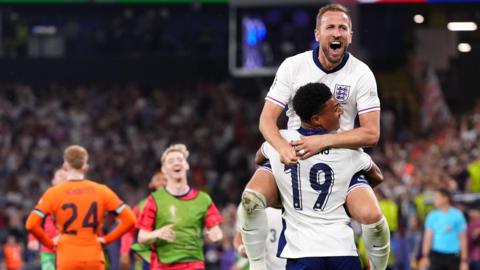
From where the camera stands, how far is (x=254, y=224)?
798 cm

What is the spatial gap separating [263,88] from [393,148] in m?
6.09

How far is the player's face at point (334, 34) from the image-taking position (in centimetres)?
789

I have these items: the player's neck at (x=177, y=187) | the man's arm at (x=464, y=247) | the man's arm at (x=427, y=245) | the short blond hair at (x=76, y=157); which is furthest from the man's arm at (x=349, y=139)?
the man's arm at (x=427, y=245)

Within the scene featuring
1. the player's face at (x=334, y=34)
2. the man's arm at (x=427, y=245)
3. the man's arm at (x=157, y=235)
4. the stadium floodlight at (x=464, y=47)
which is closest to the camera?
the player's face at (x=334, y=34)

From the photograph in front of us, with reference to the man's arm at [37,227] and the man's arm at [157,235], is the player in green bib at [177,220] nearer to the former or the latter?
the man's arm at [157,235]

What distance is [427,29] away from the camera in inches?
1225

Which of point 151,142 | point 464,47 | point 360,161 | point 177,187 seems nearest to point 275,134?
point 360,161

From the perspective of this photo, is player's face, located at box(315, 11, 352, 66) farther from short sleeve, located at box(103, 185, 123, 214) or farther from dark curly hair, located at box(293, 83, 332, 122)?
short sleeve, located at box(103, 185, 123, 214)

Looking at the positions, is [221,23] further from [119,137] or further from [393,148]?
[393,148]

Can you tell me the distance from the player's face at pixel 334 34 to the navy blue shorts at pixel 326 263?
4.28 feet

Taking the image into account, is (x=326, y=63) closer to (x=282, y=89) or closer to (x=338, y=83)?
(x=338, y=83)

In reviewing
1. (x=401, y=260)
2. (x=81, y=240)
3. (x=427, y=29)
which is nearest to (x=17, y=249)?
(x=401, y=260)

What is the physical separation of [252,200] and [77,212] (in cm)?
396

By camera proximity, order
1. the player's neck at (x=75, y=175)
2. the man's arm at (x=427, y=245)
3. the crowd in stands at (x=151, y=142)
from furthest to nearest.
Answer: the crowd in stands at (x=151, y=142) < the man's arm at (x=427, y=245) < the player's neck at (x=75, y=175)
